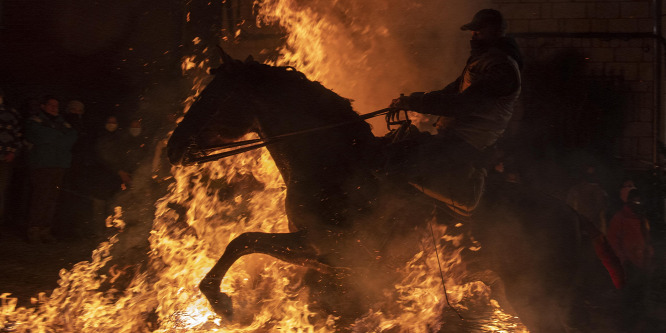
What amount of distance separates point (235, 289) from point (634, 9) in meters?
8.77

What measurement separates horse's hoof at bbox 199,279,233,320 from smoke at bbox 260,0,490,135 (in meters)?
5.73

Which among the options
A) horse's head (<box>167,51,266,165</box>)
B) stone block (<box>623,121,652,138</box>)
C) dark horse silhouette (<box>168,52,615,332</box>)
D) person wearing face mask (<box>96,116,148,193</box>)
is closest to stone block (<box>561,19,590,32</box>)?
stone block (<box>623,121,652,138</box>)

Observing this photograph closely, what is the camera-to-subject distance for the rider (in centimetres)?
400

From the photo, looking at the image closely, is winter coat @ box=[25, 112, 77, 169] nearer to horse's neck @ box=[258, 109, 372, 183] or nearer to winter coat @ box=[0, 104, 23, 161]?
winter coat @ box=[0, 104, 23, 161]

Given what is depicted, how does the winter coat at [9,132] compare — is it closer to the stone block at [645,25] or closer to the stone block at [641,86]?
the stone block at [641,86]

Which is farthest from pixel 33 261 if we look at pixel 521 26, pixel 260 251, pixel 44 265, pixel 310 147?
pixel 521 26

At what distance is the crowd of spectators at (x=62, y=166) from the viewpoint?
8602mm

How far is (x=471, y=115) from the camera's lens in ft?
13.5

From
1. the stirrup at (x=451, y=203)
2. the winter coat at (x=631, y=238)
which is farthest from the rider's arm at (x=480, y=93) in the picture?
the winter coat at (x=631, y=238)

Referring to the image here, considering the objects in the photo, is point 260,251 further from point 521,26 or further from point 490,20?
point 521,26

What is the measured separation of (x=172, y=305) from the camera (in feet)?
18.2

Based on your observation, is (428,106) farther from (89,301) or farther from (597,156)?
(597,156)

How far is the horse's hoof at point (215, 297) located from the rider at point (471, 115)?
5.52 ft

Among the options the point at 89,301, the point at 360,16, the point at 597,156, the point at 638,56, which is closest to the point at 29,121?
the point at 89,301
